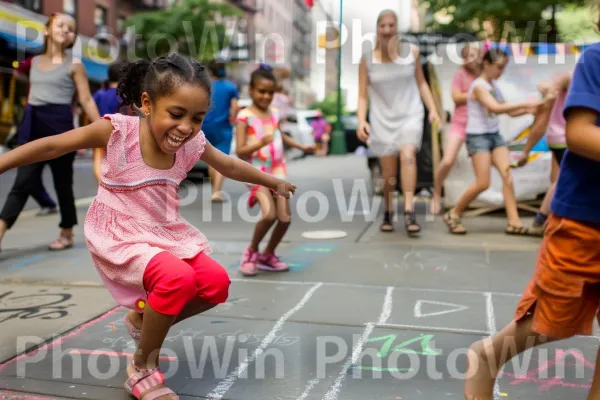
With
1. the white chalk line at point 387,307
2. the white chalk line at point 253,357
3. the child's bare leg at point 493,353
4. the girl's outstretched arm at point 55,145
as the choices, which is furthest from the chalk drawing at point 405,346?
the girl's outstretched arm at point 55,145

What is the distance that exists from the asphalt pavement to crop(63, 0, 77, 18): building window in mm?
23057

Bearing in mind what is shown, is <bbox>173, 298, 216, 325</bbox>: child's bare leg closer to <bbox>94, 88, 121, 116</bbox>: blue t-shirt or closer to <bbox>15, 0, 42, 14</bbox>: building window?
<bbox>94, 88, 121, 116</bbox>: blue t-shirt

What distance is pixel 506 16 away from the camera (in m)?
20.6

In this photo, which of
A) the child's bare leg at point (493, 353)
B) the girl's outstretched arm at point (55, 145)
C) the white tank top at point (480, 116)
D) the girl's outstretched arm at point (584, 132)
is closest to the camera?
the girl's outstretched arm at point (584, 132)

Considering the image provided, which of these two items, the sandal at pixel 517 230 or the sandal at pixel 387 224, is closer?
the sandal at pixel 517 230

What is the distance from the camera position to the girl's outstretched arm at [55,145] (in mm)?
2518

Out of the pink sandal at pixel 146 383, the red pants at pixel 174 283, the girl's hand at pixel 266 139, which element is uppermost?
the girl's hand at pixel 266 139

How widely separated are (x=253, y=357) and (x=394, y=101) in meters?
3.81

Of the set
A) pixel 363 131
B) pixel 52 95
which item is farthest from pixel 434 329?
pixel 52 95

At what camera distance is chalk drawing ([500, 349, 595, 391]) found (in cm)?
283

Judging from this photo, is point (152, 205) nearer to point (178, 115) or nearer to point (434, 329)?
point (178, 115)

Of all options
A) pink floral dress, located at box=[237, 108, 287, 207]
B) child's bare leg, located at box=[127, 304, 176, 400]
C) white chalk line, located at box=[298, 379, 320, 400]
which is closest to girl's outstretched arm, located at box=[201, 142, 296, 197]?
child's bare leg, located at box=[127, 304, 176, 400]

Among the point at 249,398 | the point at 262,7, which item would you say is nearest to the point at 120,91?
the point at 249,398

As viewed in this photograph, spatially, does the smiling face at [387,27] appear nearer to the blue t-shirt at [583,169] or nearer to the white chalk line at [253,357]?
the white chalk line at [253,357]
